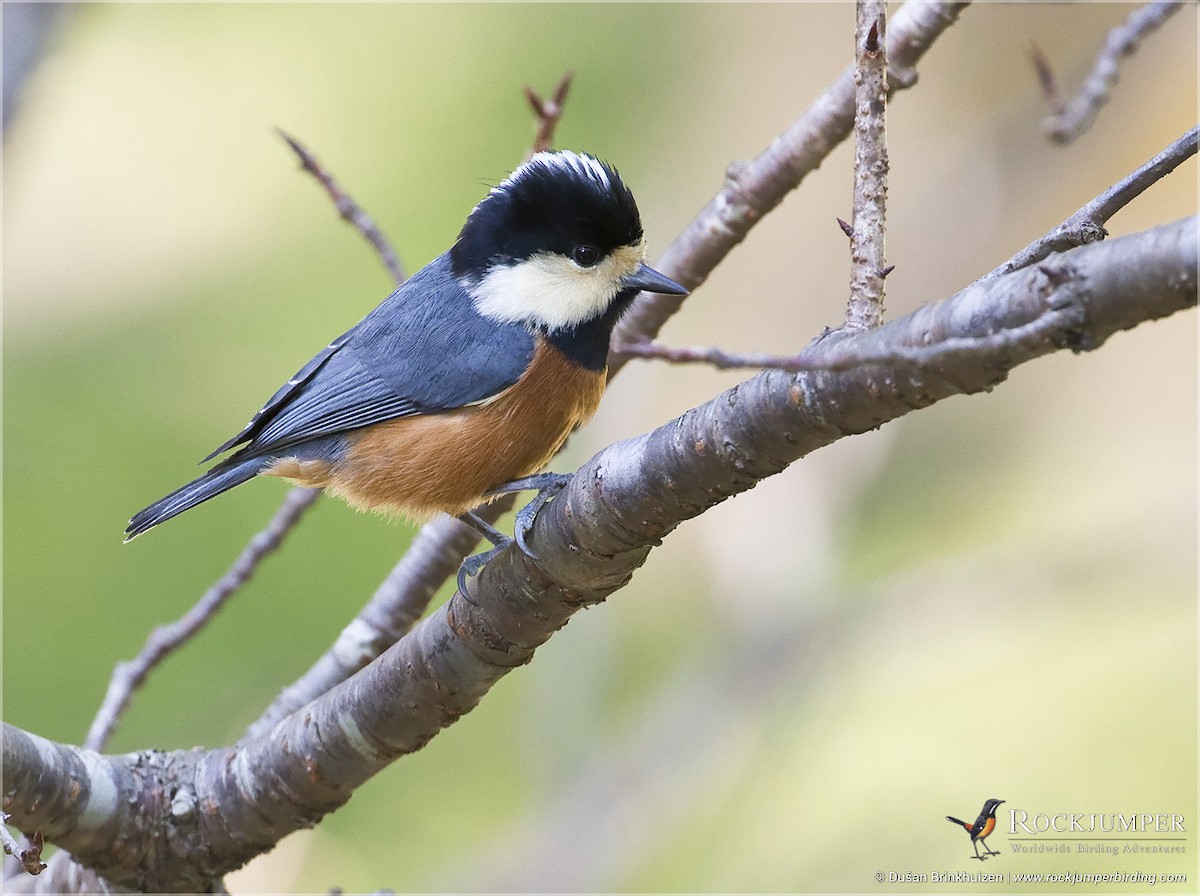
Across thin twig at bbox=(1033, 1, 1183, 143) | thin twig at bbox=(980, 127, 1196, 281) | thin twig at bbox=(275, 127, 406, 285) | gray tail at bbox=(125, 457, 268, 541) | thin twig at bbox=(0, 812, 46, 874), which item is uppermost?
thin twig at bbox=(1033, 1, 1183, 143)

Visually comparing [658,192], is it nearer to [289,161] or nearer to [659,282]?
[289,161]

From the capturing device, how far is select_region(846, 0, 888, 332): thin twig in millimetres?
1814

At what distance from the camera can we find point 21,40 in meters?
3.00

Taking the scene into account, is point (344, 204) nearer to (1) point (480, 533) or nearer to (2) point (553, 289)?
(2) point (553, 289)

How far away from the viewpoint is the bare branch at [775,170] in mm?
2611

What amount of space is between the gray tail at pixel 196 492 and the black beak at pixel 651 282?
3.76ft

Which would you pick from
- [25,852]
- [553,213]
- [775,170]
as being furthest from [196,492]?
[775,170]

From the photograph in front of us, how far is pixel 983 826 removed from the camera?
134 inches

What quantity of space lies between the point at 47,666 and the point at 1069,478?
417 cm

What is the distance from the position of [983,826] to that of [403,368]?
7.13 ft

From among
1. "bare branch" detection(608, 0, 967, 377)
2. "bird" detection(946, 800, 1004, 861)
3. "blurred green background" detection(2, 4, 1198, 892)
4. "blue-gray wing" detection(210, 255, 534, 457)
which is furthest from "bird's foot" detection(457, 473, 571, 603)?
"bird" detection(946, 800, 1004, 861)

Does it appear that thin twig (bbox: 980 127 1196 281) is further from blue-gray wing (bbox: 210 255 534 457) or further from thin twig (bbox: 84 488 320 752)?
thin twig (bbox: 84 488 320 752)

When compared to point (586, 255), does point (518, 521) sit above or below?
below

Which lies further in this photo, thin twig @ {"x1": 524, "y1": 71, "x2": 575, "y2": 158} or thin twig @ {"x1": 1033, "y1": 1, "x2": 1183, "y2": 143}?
thin twig @ {"x1": 524, "y1": 71, "x2": 575, "y2": 158}
